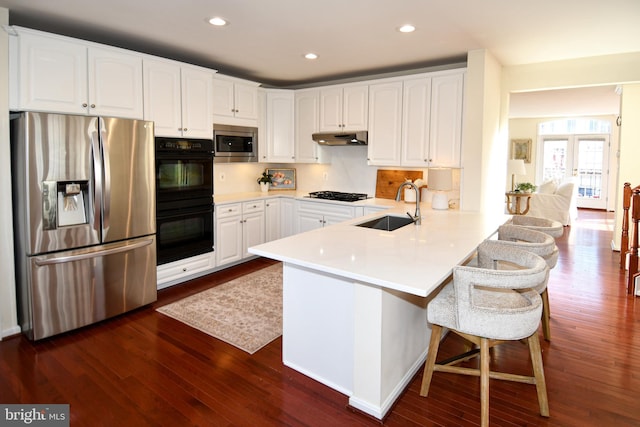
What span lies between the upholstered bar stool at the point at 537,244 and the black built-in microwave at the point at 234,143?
313 cm

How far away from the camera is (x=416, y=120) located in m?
4.39

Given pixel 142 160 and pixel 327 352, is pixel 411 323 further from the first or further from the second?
pixel 142 160

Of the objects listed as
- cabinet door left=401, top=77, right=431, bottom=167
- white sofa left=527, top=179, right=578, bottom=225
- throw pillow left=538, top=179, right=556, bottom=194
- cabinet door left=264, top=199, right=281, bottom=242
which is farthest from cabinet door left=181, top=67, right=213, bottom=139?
throw pillow left=538, top=179, right=556, bottom=194

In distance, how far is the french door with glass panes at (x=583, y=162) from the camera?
33.9 feet

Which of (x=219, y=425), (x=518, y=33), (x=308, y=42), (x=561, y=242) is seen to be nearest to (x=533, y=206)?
(x=561, y=242)

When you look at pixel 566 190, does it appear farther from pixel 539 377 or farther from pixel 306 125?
pixel 539 377

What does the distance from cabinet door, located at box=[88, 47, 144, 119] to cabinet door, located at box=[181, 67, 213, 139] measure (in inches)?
19.1

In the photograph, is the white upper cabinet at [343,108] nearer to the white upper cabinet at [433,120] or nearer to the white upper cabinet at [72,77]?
the white upper cabinet at [433,120]

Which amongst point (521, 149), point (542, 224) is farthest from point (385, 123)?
point (521, 149)

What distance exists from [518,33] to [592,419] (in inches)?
114

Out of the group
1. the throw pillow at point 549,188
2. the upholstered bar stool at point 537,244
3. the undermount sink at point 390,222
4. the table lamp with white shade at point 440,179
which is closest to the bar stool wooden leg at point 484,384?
the upholstered bar stool at point 537,244

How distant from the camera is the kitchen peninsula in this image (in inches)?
78.7

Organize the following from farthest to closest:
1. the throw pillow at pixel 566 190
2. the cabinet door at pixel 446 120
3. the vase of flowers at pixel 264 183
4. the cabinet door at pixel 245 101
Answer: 1. the throw pillow at pixel 566 190
2. the vase of flowers at pixel 264 183
3. the cabinet door at pixel 245 101
4. the cabinet door at pixel 446 120

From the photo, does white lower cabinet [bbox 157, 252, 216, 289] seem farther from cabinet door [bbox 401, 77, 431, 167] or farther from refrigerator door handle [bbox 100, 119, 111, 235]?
cabinet door [bbox 401, 77, 431, 167]
